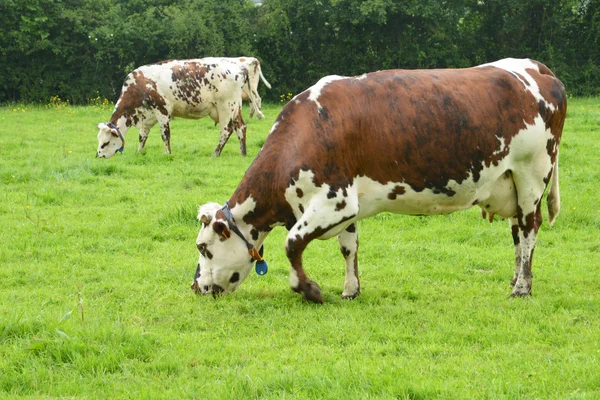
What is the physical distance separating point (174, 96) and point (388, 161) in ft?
37.0

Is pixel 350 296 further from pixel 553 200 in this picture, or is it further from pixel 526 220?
pixel 553 200

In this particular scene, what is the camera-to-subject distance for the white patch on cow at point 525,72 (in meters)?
7.44

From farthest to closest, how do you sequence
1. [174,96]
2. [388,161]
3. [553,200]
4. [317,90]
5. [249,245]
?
[174,96]
[553,200]
[249,245]
[317,90]
[388,161]

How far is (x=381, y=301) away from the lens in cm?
743

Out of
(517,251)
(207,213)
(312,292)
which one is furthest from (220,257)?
(517,251)

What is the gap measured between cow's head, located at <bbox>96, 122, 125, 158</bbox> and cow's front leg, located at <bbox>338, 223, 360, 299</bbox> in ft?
34.0

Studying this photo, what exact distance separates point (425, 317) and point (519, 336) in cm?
91

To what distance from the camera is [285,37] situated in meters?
30.8

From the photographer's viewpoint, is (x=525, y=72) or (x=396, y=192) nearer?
(x=396, y=192)

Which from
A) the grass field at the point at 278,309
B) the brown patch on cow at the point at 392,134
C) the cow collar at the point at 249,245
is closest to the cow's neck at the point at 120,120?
the grass field at the point at 278,309

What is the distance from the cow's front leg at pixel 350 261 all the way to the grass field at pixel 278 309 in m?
0.19

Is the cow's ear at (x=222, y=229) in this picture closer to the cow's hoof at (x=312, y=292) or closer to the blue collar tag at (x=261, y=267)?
the blue collar tag at (x=261, y=267)

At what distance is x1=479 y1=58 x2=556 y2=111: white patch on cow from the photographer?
7438 millimetres

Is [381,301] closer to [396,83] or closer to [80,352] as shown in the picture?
[396,83]
